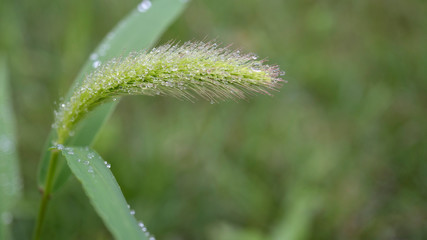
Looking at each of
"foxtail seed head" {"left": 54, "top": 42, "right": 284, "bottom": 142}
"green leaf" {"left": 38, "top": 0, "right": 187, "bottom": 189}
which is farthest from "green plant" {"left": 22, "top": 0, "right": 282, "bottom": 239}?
"green leaf" {"left": 38, "top": 0, "right": 187, "bottom": 189}

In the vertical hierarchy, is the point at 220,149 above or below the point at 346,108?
below

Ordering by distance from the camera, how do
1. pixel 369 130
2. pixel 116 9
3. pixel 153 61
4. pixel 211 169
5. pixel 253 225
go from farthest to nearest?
pixel 116 9 → pixel 369 130 → pixel 211 169 → pixel 253 225 → pixel 153 61

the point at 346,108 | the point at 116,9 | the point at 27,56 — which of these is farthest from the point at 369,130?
the point at 27,56

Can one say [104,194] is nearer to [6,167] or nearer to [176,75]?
[176,75]

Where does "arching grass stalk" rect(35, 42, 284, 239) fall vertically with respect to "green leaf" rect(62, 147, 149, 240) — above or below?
above

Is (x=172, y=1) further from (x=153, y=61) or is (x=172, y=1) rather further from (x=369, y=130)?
(x=369, y=130)

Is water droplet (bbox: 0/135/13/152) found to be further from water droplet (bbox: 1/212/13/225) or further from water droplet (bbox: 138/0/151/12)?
water droplet (bbox: 138/0/151/12)

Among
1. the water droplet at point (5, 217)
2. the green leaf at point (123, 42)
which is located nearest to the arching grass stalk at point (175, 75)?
the green leaf at point (123, 42)
